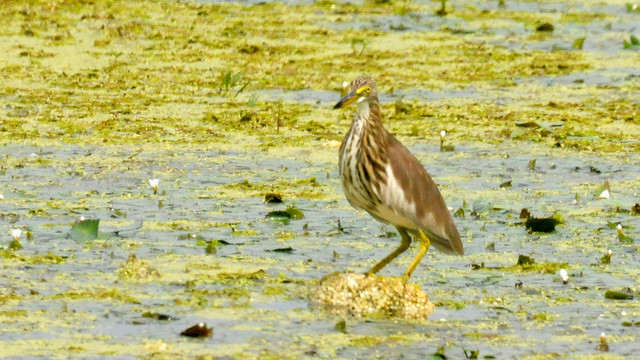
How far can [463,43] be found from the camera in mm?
15328

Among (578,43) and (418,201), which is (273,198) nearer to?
(418,201)

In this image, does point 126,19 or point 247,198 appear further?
point 126,19

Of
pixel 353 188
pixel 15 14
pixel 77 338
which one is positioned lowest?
pixel 77 338

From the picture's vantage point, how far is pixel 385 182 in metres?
6.92

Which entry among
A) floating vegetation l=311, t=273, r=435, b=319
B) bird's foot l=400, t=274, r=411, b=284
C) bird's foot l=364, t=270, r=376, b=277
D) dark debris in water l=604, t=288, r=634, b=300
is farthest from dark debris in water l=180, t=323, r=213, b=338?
dark debris in water l=604, t=288, r=634, b=300

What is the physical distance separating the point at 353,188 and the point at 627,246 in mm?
2084

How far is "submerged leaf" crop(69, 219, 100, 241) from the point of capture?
7.84m

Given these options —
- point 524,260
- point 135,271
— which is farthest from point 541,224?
point 135,271

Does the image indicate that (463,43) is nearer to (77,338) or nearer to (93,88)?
(93,88)

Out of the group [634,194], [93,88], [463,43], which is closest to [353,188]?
[634,194]

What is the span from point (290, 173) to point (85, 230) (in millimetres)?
2353

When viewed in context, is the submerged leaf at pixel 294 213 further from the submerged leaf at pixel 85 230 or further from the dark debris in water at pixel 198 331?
the dark debris in water at pixel 198 331

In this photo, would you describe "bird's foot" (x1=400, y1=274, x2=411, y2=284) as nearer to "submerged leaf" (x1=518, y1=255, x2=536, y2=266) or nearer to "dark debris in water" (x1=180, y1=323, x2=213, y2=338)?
"submerged leaf" (x1=518, y1=255, x2=536, y2=266)

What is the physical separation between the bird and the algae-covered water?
32 centimetres
